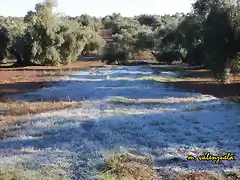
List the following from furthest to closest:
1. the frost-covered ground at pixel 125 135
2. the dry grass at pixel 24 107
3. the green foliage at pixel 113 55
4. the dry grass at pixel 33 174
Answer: the green foliage at pixel 113 55, the dry grass at pixel 24 107, the frost-covered ground at pixel 125 135, the dry grass at pixel 33 174

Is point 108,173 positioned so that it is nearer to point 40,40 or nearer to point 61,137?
point 61,137

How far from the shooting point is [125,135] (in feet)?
45.7

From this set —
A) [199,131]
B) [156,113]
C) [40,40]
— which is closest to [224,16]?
[156,113]

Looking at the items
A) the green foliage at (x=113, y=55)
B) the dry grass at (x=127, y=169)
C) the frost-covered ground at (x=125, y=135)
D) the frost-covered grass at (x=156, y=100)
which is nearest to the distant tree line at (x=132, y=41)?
the green foliage at (x=113, y=55)

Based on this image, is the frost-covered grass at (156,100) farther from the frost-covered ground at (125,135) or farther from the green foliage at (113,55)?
the green foliage at (113,55)

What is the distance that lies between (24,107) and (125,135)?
8219 millimetres

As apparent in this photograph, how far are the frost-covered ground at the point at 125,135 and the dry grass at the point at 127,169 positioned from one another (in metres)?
0.34

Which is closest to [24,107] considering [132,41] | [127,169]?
[127,169]

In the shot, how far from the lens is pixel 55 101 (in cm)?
2256

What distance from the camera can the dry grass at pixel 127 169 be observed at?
972 cm

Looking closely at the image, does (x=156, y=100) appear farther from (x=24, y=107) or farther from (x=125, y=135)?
(x=125, y=135)

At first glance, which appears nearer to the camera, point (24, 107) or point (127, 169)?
point (127, 169)

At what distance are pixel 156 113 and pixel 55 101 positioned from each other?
6.93 m

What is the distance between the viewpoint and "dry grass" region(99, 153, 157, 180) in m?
9.72
